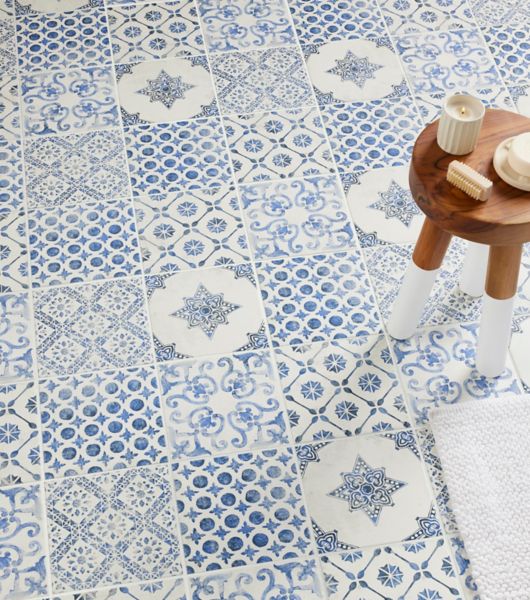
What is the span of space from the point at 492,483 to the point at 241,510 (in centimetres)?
40

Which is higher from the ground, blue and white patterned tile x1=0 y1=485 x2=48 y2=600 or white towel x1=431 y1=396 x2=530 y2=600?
white towel x1=431 y1=396 x2=530 y2=600

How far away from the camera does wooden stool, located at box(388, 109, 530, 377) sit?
129cm

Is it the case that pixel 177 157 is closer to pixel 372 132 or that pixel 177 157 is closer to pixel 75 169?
pixel 75 169

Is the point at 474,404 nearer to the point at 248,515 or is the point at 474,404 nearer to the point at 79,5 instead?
the point at 248,515

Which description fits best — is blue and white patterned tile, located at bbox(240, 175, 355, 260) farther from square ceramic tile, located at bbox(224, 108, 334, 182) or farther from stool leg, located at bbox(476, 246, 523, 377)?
stool leg, located at bbox(476, 246, 523, 377)

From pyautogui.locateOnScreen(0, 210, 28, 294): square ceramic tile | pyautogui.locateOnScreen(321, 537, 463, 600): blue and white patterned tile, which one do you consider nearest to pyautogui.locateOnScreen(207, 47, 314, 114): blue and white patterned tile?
pyautogui.locateOnScreen(0, 210, 28, 294): square ceramic tile

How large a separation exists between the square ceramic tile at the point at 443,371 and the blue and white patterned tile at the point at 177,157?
51cm

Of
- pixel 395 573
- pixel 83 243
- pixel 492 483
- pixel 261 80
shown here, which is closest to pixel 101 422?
pixel 83 243

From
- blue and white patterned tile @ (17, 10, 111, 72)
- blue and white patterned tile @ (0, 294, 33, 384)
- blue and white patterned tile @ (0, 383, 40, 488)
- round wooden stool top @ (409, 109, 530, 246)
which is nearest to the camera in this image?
round wooden stool top @ (409, 109, 530, 246)

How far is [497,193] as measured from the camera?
4.29ft

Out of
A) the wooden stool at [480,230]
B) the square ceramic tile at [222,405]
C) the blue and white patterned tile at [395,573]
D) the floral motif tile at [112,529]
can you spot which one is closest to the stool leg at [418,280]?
the wooden stool at [480,230]

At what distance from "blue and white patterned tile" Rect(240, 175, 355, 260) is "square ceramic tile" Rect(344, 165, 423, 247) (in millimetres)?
27

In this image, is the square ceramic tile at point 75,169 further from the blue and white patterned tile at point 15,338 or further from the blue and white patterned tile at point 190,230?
the blue and white patterned tile at point 15,338

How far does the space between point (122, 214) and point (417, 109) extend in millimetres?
653
